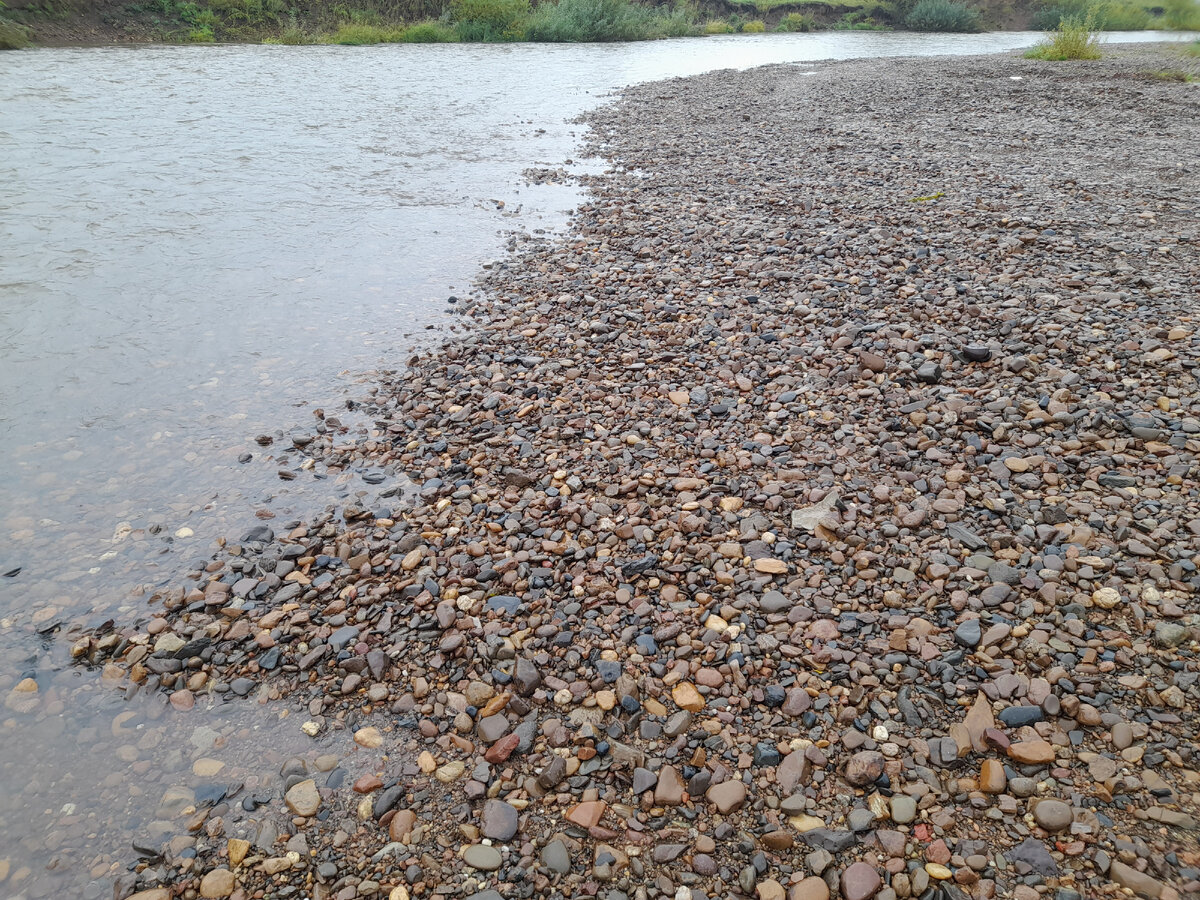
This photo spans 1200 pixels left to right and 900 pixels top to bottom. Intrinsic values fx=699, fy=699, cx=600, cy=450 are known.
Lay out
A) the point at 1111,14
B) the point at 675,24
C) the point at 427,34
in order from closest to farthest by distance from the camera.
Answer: the point at 427,34
the point at 675,24
the point at 1111,14

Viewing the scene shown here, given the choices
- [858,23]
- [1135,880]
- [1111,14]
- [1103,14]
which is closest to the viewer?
[1135,880]

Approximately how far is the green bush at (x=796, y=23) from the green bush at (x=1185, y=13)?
18.8 metres

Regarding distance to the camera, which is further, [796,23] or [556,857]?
[796,23]

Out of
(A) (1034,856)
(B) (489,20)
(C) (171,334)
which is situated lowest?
(A) (1034,856)

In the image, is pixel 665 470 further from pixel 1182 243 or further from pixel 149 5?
pixel 149 5

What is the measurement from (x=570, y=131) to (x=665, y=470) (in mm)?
12691

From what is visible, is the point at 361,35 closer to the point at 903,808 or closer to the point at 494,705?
the point at 494,705

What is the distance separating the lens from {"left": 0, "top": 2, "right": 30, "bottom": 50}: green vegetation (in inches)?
889

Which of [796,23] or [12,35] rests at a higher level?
[12,35]

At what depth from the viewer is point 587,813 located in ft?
9.18

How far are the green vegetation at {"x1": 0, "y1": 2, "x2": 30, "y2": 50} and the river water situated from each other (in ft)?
24.6

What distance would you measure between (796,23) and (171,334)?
4718cm

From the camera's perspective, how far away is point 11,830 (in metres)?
2.86

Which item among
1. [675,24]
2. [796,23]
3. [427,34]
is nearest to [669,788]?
[427,34]
